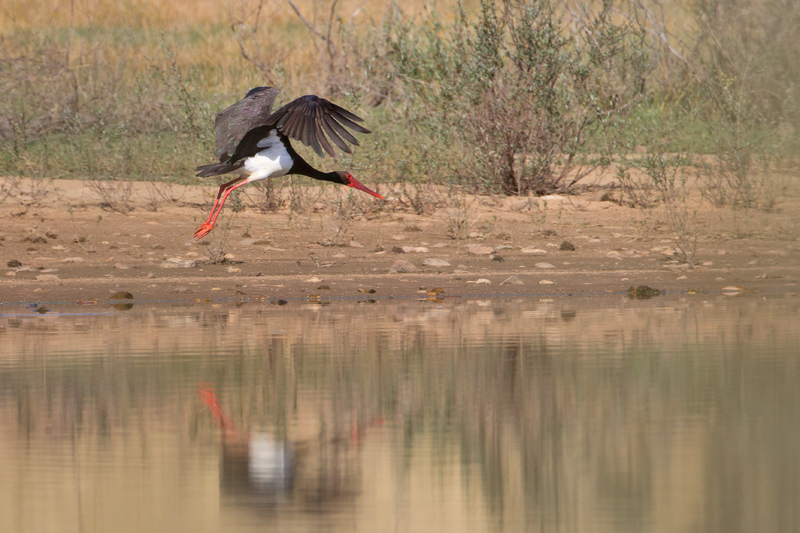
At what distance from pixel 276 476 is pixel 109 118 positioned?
A: 10.6 m

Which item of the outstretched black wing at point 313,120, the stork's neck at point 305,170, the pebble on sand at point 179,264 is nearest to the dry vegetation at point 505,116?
the stork's neck at point 305,170

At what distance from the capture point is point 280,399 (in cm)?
475

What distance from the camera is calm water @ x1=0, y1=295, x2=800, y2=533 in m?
3.35

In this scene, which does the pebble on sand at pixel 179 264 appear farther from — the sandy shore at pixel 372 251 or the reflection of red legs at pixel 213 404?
the reflection of red legs at pixel 213 404

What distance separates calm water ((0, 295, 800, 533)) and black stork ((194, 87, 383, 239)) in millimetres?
1512

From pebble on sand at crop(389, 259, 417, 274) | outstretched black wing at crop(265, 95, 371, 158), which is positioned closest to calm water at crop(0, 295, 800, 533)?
outstretched black wing at crop(265, 95, 371, 158)

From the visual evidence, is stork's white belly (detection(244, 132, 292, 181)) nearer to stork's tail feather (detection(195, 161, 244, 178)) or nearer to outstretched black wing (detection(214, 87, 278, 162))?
stork's tail feather (detection(195, 161, 244, 178))

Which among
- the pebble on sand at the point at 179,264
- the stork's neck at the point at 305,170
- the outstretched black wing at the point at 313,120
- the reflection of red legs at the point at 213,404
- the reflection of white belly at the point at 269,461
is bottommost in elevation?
the reflection of white belly at the point at 269,461

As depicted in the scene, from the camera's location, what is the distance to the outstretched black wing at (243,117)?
8797 mm

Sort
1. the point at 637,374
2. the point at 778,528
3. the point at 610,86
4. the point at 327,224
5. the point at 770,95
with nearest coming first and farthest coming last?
the point at 778,528
the point at 637,374
the point at 327,224
the point at 770,95
the point at 610,86

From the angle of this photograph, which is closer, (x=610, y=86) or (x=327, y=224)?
(x=327, y=224)

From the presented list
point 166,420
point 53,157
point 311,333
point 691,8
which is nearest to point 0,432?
point 166,420

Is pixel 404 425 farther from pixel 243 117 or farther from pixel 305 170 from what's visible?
pixel 305 170

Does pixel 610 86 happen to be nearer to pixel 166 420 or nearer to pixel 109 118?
pixel 109 118
